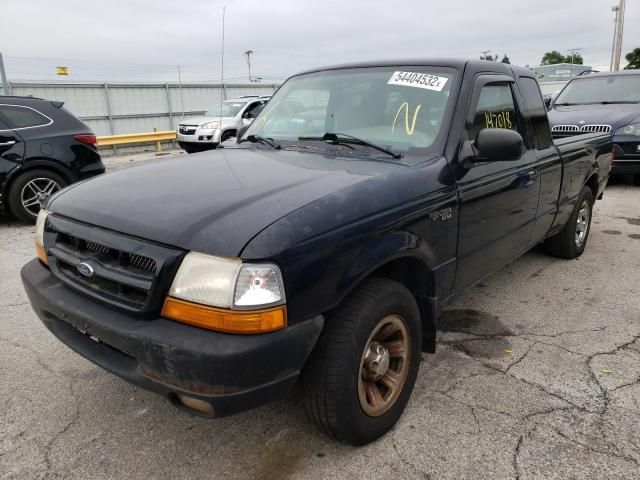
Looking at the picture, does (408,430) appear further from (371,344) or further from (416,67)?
(416,67)

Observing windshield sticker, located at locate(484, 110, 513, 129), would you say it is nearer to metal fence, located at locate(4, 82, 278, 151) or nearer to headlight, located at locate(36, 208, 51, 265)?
headlight, located at locate(36, 208, 51, 265)

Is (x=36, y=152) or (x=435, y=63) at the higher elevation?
(x=435, y=63)

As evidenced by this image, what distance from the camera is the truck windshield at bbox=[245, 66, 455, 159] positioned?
2895mm

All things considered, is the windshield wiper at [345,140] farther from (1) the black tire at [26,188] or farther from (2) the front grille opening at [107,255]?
(1) the black tire at [26,188]

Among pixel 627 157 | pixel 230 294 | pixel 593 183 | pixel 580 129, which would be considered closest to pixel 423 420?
pixel 230 294

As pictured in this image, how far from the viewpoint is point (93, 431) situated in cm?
252

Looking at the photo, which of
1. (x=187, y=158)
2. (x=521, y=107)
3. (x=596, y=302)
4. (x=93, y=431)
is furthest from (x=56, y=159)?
(x=596, y=302)

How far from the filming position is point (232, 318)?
5.99 feet

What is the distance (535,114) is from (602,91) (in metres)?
A: 6.72

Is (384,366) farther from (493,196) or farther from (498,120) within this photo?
(498,120)

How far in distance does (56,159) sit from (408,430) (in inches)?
243

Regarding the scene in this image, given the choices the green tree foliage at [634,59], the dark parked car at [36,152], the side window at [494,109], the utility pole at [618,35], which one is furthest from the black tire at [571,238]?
the green tree foliage at [634,59]

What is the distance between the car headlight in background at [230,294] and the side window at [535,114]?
2640 mm

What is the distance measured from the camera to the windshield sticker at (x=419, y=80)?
3.00m
